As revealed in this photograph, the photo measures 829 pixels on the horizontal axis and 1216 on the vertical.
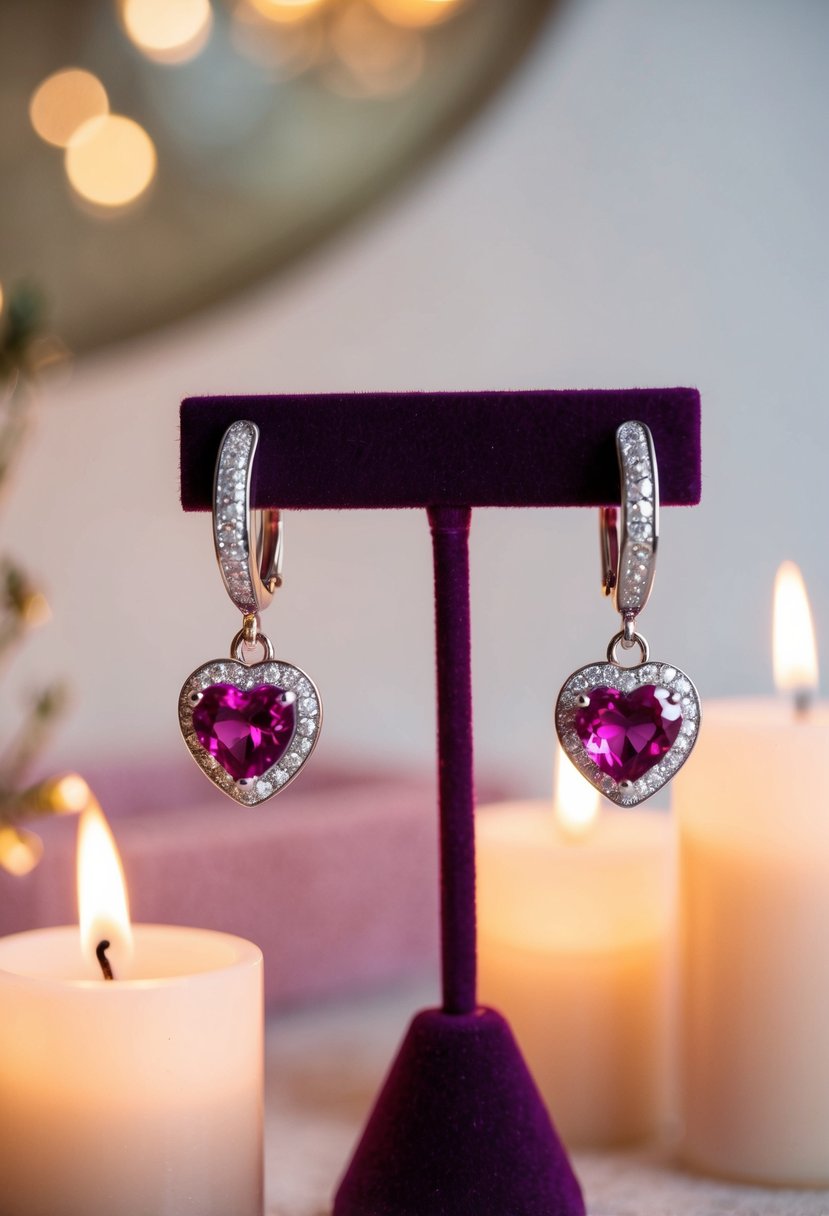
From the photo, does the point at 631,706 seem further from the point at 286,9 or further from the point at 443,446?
the point at 286,9

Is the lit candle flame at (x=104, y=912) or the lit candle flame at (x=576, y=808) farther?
the lit candle flame at (x=576, y=808)

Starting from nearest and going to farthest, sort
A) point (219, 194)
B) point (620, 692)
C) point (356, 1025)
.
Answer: point (620, 692)
point (356, 1025)
point (219, 194)

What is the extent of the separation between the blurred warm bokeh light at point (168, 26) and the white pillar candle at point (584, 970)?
599mm

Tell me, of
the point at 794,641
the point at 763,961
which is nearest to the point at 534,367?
the point at 794,641

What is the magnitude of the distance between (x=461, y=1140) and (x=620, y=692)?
135 mm

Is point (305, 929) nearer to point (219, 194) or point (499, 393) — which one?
point (499, 393)

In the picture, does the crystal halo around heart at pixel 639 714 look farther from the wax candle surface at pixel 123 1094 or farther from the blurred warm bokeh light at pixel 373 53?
the blurred warm bokeh light at pixel 373 53

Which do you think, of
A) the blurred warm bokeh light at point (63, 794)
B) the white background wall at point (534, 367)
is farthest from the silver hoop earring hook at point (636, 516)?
the white background wall at point (534, 367)

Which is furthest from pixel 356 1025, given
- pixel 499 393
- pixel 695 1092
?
pixel 499 393

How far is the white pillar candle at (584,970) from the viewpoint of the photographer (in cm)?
48

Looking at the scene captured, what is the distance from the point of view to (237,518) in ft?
1.21

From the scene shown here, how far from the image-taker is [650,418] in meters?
0.38

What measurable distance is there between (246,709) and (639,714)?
0.11 m

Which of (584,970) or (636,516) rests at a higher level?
(636,516)
